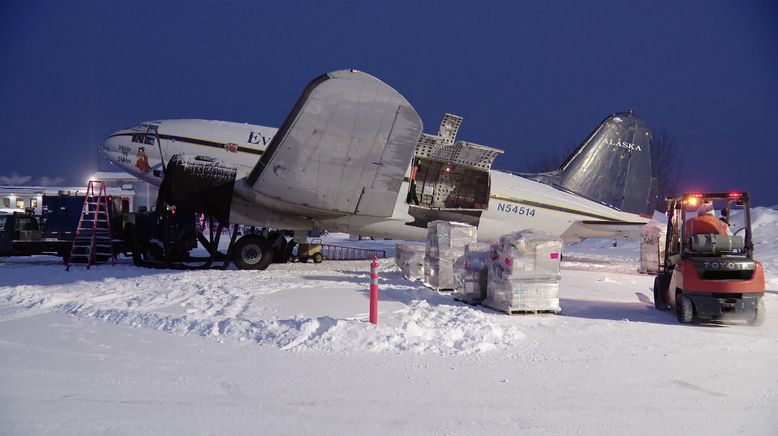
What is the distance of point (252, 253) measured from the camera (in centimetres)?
1220

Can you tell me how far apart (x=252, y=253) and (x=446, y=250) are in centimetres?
508

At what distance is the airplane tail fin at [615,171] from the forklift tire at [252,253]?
8.70 m

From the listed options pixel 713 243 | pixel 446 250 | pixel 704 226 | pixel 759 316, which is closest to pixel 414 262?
pixel 446 250

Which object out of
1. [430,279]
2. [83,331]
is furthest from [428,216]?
[83,331]

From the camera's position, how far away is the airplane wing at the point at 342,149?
28.1ft

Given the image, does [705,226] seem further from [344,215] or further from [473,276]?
[344,215]

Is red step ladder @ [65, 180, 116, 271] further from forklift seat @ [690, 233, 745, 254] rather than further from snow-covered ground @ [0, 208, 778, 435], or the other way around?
forklift seat @ [690, 233, 745, 254]

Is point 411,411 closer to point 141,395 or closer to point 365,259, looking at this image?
point 141,395

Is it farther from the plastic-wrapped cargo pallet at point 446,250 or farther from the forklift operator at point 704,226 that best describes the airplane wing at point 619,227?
the forklift operator at point 704,226

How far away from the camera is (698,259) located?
22.2 feet

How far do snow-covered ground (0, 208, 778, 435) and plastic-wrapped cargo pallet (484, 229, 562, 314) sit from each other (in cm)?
27

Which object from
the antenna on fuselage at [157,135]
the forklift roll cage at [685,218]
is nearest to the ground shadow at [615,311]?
the forklift roll cage at [685,218]

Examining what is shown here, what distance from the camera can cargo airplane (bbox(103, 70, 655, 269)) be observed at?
9422mm

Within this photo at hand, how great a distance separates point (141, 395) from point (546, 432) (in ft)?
10.0
